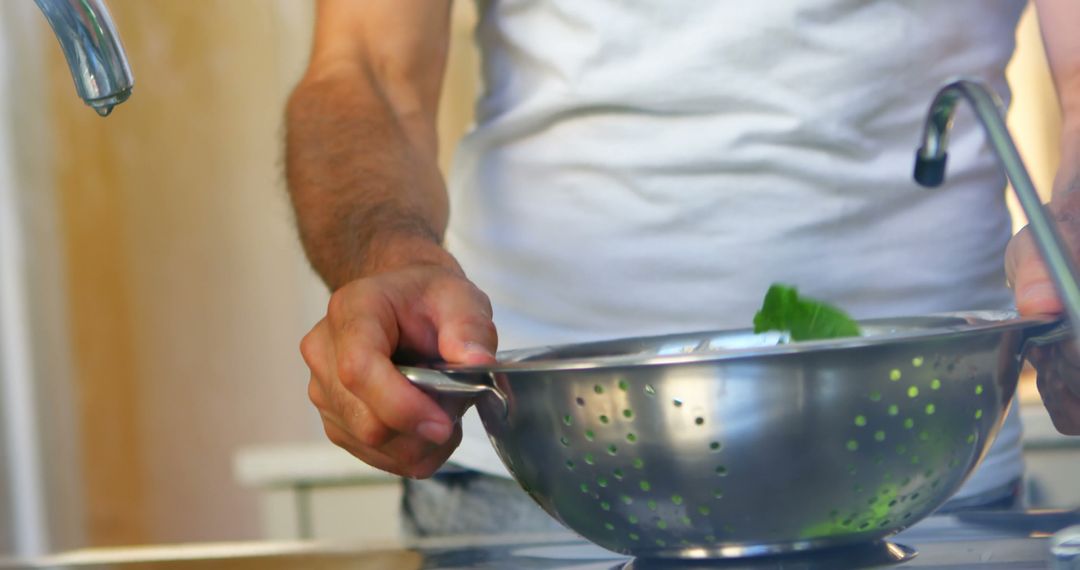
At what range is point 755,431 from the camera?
0.41m

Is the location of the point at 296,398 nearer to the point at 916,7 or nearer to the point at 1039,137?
the point at 1039,137

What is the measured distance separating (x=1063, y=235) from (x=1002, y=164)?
8 cm

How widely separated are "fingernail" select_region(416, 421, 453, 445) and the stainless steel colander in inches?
0.8

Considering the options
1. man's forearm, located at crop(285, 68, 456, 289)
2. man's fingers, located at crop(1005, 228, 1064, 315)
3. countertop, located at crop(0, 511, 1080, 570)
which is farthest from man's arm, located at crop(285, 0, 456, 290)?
man's fingers, located at crop(1005, 228, 1064, 315)

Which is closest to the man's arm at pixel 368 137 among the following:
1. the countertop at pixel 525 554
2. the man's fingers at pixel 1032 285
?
the countertop at pixel 525 554

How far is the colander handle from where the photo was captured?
17.6 inches

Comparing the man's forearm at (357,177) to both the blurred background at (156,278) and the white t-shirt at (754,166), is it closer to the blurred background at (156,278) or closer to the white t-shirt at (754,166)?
the white t-shirt at (754,166)

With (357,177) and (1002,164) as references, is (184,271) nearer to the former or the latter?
(357,177)

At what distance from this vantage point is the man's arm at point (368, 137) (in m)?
0.68

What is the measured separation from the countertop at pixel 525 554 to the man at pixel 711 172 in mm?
131

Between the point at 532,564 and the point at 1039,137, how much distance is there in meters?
1.67

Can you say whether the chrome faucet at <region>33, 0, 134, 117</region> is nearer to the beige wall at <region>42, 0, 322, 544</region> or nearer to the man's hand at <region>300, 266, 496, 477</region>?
the man's hand at <region>300, 266, 496, 477</region>

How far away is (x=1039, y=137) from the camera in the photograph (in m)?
2.01

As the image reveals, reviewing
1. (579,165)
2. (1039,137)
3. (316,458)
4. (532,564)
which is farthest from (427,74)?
(1039,137)
